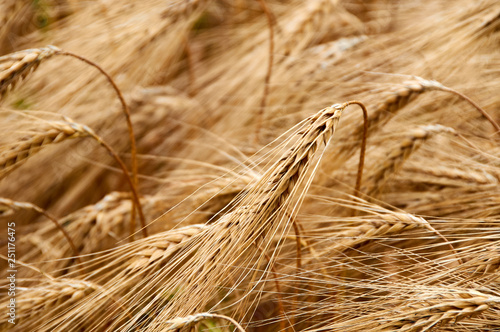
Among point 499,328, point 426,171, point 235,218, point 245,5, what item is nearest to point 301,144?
point 235,218

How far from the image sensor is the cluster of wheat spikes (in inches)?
31.2

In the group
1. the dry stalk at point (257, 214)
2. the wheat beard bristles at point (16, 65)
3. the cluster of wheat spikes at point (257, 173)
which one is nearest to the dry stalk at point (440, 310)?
the cluster of wheat spikes at point (257, 173)

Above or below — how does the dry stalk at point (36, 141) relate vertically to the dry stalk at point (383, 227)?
above

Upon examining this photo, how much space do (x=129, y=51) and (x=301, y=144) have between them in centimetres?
79

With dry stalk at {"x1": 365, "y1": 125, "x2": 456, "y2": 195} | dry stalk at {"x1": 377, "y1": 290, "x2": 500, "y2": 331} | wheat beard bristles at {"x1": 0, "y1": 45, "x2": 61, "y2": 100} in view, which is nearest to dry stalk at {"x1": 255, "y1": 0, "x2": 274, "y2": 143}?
dry stalk at {"x1": 365, "y1": 125, "x2": 456, "y2": 195}

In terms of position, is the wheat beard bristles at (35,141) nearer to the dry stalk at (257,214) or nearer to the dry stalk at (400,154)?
the dry stalk at (257,214)

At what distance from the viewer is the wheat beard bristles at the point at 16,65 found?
2.93 ft

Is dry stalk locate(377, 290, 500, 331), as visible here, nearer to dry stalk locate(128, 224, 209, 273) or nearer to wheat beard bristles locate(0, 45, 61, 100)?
dry stalk locate(128, 224, 209, 273)

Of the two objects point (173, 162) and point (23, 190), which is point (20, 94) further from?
point (173, 162)

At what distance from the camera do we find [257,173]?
1.00 metres

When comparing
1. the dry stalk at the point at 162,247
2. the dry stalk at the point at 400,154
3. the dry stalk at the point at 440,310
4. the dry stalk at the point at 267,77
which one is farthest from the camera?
the dry stalk at the point at 267,77

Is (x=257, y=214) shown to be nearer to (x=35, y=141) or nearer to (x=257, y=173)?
(x=257, y=173)

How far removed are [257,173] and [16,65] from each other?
1.76ft

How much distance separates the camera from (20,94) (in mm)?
1316
